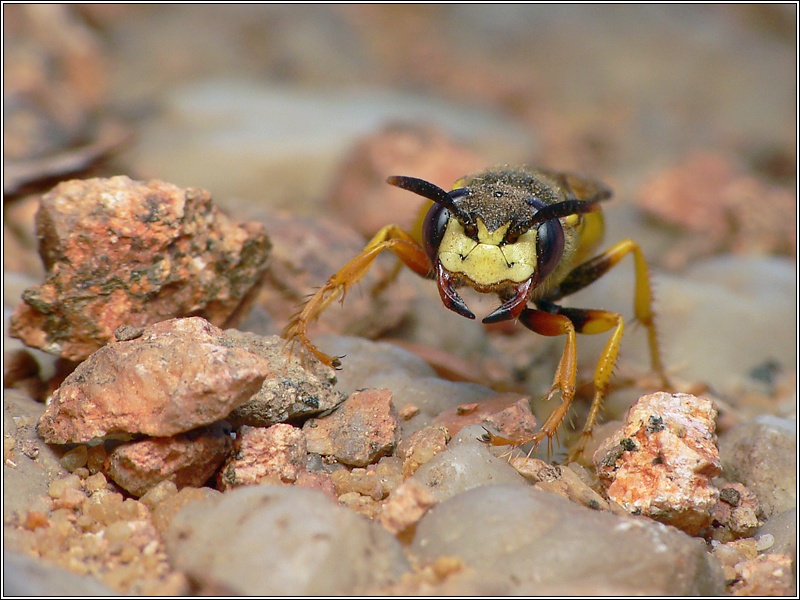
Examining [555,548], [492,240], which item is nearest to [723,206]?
[492,240]

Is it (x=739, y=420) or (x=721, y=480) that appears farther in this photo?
(x=739, y=420)

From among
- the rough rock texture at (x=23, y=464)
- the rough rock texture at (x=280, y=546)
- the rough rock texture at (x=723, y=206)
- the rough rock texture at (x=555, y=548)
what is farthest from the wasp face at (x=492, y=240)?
the rough rock texture at (x=723, y=206)

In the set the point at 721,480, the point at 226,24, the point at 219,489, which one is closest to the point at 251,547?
the point at 219,489

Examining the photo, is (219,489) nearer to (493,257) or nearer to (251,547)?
(251,547)

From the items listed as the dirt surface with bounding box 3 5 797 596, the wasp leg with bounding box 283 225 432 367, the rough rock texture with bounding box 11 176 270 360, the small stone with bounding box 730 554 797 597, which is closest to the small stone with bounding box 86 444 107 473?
the dirt surface with bounding box 3 5 797 596

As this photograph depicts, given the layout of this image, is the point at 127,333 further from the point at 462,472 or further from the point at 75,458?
the point at 462,472
